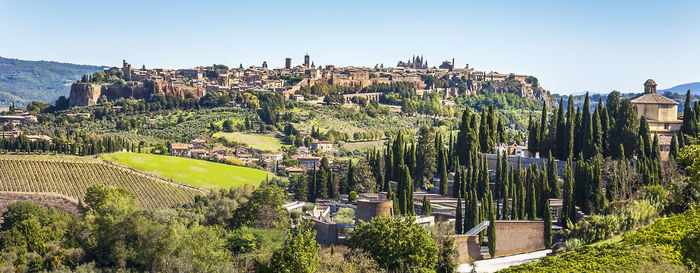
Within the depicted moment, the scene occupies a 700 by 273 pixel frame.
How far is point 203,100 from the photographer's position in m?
117

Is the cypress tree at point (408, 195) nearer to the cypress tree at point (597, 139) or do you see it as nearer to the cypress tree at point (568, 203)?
the cypress tree at point (568, 203)

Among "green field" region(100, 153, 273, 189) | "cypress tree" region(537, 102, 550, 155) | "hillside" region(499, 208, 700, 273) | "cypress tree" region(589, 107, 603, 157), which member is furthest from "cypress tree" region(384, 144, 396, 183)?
"green field" region(100, 153, 273, 189)

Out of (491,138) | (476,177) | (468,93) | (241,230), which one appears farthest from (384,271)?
(468,93)

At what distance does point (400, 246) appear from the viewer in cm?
3031

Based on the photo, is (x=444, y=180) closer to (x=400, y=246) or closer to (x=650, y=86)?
(x=400, y=246)

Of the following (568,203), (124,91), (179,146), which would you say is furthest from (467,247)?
(124,91)

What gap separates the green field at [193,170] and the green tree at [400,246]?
1628 inches

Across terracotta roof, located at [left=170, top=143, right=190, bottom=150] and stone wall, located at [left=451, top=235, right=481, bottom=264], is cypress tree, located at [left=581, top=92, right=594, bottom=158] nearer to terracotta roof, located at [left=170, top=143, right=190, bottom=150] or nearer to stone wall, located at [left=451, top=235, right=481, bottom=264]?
stone wall, located at [left=451, top=235, right=481, bottom=264]

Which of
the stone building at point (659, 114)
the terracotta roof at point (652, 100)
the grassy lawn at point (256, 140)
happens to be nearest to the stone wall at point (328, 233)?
the stone building at point (659, 114)

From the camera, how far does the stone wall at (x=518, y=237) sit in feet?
117

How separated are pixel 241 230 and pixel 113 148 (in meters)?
43.8

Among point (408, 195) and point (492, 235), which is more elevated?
point (408, 195)

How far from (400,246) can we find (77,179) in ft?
149

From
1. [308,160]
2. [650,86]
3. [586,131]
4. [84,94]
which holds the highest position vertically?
[650,86]
